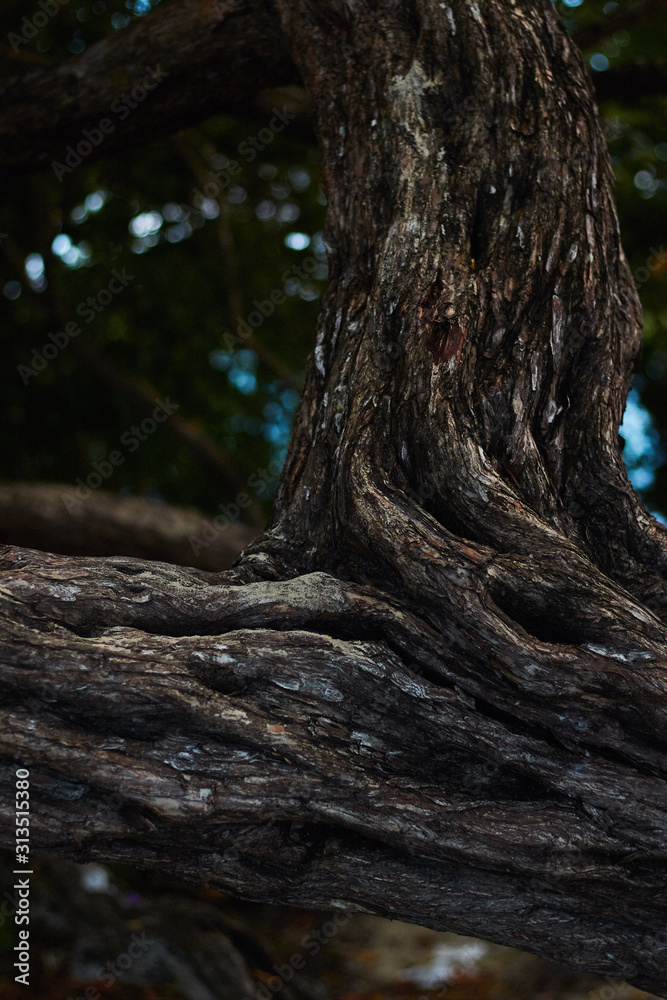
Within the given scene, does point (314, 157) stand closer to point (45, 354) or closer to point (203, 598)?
point (45, 354)

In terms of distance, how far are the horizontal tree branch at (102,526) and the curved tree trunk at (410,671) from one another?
2.69 metres

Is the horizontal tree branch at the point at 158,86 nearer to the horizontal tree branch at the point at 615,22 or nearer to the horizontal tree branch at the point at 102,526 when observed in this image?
the horizontal tree branch at the point at 102,526

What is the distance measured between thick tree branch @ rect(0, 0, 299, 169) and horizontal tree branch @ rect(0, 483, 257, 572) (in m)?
1.86

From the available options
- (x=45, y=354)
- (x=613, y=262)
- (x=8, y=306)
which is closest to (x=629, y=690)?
(x=613, y=262)

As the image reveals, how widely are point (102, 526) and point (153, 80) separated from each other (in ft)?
8.13

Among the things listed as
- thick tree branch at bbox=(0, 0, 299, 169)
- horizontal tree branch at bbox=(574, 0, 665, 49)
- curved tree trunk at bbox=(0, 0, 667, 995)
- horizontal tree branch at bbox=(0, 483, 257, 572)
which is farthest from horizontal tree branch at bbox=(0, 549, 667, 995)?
horizontal tree branch at bbox=(574, 0, 665, 49)

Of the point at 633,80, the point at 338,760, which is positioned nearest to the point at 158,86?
the point at 633,80

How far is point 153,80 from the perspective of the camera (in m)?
3.77

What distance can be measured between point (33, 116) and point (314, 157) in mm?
3420

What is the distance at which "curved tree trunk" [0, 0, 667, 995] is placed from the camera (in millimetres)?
2025

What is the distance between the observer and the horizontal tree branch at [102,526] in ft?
16.5

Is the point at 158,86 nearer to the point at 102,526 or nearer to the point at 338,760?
the point at 102,526

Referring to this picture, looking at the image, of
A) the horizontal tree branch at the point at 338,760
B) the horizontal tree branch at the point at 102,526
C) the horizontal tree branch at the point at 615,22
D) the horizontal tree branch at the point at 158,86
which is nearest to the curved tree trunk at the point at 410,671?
the horizontal tree branch at the point at 338,760

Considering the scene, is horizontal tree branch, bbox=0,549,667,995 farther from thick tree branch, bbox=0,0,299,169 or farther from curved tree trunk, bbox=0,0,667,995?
thick tree branch, bbox=0,0,299,169
